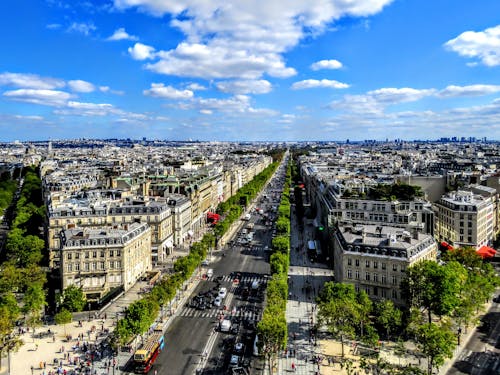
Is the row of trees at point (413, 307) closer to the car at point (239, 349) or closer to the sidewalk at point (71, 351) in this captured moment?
the car at point (239, 349)

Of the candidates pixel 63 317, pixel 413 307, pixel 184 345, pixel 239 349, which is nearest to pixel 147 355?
pixel 184 345

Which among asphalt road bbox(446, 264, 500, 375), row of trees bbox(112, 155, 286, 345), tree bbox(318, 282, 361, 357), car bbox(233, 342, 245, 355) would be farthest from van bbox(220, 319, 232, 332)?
asphalt road bbox(446, 264, 500, 375)

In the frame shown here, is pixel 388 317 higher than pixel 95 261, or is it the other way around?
pixel 95 261

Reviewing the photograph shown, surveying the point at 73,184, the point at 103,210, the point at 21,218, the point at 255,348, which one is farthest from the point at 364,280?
the point at 73,184

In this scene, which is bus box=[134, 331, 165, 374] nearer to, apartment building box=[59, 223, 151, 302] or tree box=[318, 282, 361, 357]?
tree box=[318, 282, 361, 357]

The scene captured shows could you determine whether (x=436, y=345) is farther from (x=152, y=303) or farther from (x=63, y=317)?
(x=63, y=317)

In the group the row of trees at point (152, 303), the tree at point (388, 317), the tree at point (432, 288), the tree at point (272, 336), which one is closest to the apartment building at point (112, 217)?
the row of trees at point (152, 303)
